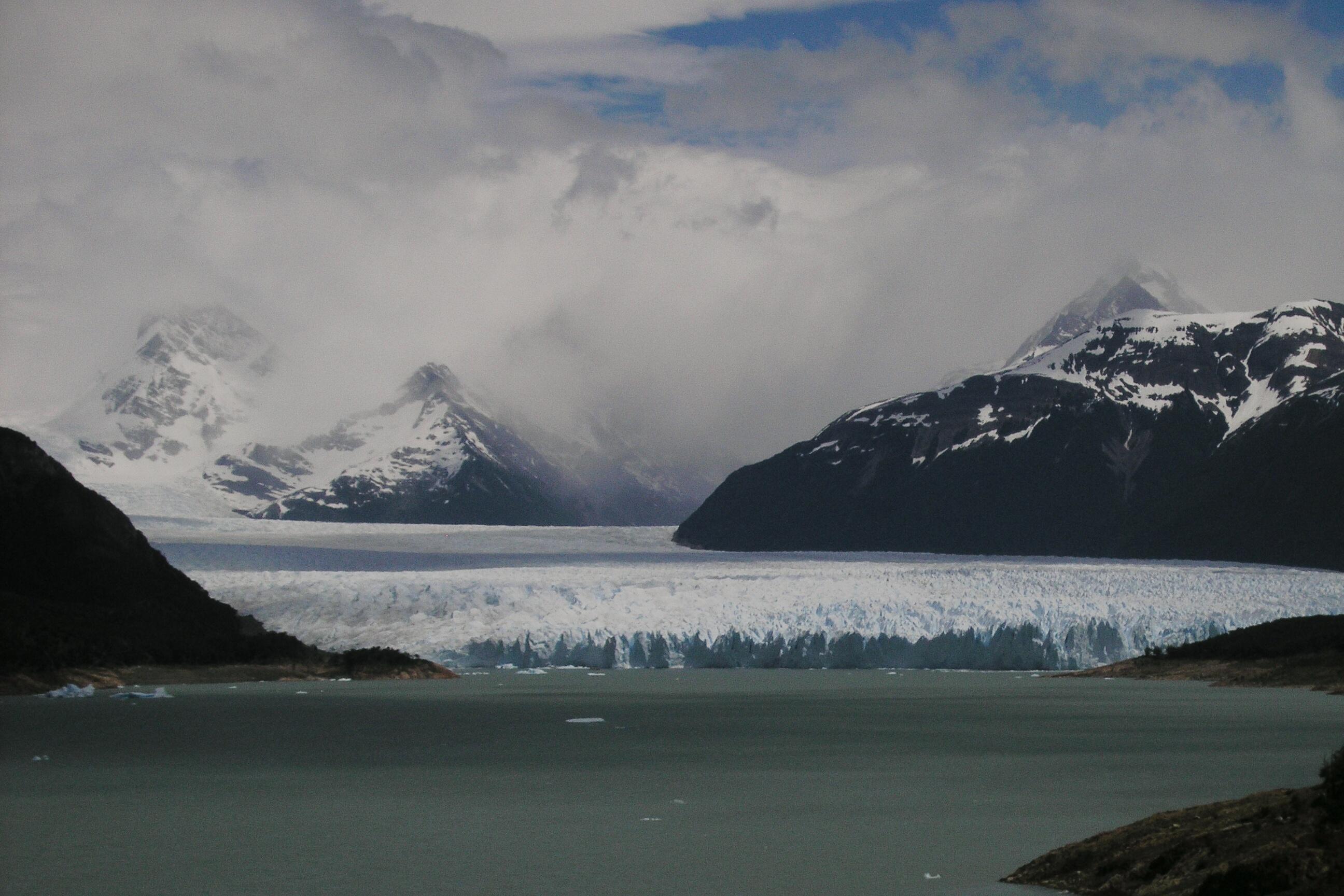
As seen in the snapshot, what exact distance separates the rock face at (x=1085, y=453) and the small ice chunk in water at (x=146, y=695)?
75.0 metres

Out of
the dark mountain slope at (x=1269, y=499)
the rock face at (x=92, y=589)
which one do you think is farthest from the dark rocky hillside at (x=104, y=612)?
the dark mountain slope at (x=1269, y=499)

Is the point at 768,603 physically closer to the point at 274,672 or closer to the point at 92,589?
the point at 274,672

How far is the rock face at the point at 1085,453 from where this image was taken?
4358 inches

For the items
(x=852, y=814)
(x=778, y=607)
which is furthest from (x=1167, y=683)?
(x=852, y=814)

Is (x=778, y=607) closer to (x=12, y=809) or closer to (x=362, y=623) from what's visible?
(x=362, y=623)

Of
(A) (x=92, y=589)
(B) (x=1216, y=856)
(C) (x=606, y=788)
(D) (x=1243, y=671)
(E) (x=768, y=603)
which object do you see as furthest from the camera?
(A) (x=92, y=589)

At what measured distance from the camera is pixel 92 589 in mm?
59188

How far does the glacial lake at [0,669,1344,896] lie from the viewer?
15398mm

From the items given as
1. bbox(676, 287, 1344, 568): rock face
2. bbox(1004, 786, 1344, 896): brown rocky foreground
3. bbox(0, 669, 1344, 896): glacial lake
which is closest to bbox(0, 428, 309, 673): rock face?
bbox(0, 669, 1344, 896): glacial lake

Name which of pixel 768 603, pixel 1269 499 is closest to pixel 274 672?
pixel 768 603

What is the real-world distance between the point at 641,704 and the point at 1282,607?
25206 millimetres

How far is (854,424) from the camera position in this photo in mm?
137500

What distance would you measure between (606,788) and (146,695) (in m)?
24.8

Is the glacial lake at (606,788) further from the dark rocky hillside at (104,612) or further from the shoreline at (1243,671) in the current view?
the dark rocky hillside at (104,612)
